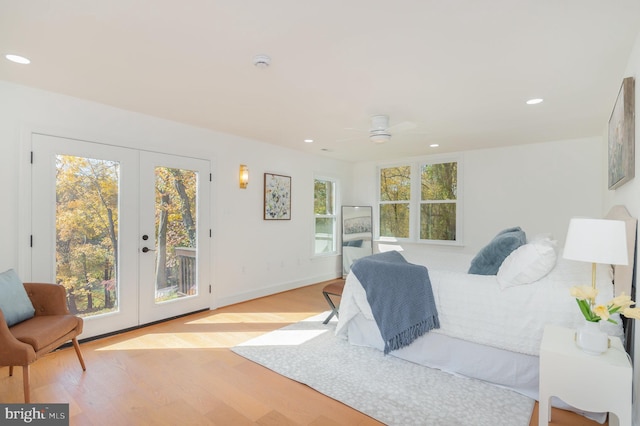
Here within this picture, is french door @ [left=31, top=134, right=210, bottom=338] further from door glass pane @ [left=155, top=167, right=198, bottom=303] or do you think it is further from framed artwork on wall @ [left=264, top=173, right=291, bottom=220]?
framed artwork on wall @ [left=264, top=173, right=291, bottom=220]

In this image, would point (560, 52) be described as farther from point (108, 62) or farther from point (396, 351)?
point (108, 62)

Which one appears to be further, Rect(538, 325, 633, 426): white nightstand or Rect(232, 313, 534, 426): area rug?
Rect(232, 313, 534, 426): area rug

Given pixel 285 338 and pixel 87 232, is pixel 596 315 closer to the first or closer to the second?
pixel 285 338

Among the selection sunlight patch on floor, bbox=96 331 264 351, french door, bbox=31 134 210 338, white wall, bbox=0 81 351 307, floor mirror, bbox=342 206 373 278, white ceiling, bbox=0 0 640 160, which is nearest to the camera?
white ceiling, bbox=0 0 640 160

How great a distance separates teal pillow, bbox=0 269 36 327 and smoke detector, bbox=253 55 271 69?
8.22 ft

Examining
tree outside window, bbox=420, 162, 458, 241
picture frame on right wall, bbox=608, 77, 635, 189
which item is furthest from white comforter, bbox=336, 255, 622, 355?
tree outside window, bbox=420, 162, 458, 241

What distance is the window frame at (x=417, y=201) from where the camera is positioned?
18.9 feet

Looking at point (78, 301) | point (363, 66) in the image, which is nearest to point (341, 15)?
point (363, 66)

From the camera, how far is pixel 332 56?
7.68 feet

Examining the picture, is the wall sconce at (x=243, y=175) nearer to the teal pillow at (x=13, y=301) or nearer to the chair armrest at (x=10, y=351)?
the teal pillow at (x=13, y=301)

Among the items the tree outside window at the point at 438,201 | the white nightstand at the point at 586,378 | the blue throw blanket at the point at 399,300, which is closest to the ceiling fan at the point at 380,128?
the blue throw blanket at the point at 399,300

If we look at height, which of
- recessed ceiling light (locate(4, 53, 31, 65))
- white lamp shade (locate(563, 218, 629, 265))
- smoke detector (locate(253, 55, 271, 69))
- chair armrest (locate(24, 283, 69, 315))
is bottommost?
chair armrest (locate(24, 283, 69, 315))

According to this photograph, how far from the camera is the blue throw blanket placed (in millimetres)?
2711

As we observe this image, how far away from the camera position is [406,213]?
6441 millimetres
